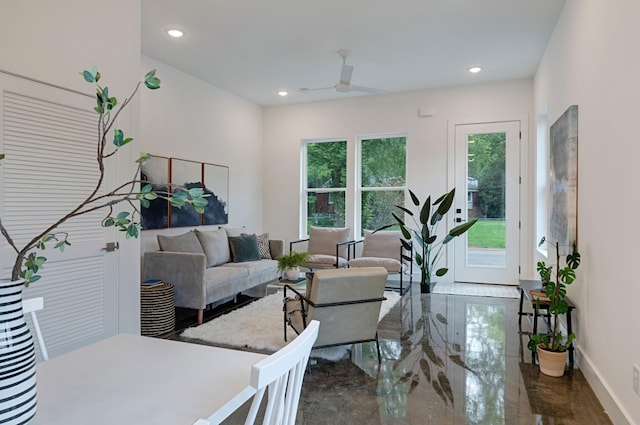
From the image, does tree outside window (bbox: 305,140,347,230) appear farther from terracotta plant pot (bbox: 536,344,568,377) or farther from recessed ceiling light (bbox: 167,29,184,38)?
terracotta plant pot (bbox: 536,344,568,377)

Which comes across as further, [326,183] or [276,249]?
[326,183]

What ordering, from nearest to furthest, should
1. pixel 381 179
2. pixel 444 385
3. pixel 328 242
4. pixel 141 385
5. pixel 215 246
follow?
1. pixel 141 385
2. pixel 444 385
3. pixel 215 246
4. pixel 328 242
5. pixel 381 179

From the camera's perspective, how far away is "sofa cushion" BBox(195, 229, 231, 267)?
16.2 ft

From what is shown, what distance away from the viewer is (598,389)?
248 centimetres

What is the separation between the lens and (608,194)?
238cm

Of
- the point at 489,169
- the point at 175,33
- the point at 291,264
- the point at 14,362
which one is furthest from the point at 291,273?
the point at 14,362

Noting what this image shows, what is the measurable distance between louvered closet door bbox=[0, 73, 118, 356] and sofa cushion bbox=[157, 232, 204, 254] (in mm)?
1353

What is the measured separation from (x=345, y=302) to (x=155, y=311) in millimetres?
1911

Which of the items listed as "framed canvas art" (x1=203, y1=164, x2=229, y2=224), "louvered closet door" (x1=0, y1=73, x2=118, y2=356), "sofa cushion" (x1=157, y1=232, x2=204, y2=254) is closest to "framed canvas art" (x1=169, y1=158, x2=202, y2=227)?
"framed canvas art" (x1=203, y1=164, x2=229, y2=224)

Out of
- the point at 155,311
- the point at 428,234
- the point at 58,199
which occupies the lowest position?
the point at 155,311

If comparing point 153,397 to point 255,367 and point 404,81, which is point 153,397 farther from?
point 404,81

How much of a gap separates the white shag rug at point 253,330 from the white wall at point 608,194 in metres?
1.79

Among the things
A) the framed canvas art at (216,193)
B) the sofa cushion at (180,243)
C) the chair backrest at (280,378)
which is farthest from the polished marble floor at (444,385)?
the framed canvas art at (216,193)

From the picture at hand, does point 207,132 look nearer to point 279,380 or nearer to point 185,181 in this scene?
point 185,181
